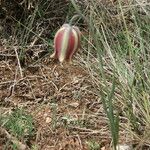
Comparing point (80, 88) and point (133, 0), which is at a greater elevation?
point (133, 0)

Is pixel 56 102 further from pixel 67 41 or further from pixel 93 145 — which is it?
pixel 67 41

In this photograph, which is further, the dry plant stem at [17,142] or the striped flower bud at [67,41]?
the dry plant stem at [17,142]

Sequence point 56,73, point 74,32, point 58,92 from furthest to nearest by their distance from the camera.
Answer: point 56,73
point 58,92
point 74,32

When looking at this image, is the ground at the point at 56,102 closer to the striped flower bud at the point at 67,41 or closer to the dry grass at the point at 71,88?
the dry grass at the point at 71,88

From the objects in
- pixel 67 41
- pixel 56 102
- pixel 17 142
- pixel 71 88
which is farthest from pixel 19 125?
pixel 67 41

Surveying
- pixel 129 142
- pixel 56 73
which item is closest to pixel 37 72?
pixel 56 73

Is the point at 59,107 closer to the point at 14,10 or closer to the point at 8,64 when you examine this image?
the point at 8,64

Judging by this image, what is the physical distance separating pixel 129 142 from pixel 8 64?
2.47 feet

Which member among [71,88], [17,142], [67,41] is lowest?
[17,142]

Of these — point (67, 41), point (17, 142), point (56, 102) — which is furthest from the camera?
point (56, 102)

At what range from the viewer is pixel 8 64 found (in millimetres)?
2344

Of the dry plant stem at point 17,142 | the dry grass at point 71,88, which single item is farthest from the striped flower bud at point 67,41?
the dry plant stem at point 17,142

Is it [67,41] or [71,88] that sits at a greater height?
[67,41]

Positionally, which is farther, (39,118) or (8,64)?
(8,64)
